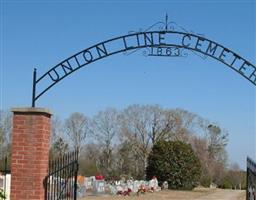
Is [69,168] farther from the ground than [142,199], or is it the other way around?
[69,168]

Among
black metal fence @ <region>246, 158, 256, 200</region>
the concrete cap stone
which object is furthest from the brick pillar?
black metal fence @ <region>246, 158, 256, 200</region>

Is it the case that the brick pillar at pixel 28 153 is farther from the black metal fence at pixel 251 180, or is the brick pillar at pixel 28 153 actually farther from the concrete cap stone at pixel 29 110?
the black metal fence at pixel 251 180

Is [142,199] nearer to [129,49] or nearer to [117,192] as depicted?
[117,192]

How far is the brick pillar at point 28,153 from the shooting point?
9242mm

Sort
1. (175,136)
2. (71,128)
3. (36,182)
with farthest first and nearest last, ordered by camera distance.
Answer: (71,128)
(175,136)
(36,182)

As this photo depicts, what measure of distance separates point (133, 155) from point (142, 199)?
34.0 m

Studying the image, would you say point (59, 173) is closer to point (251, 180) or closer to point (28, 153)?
point (28, 153)

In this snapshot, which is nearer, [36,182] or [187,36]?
[36,182]

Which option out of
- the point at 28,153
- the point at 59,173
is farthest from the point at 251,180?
the point at 28,153

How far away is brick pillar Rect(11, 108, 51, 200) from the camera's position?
30.3 feet

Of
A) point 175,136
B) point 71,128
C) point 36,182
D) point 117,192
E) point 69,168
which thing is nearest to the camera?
point 36,182

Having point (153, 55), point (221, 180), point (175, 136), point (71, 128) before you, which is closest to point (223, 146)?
point (221, 180)

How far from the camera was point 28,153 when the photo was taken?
9.34 m

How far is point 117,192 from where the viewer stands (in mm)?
32562
